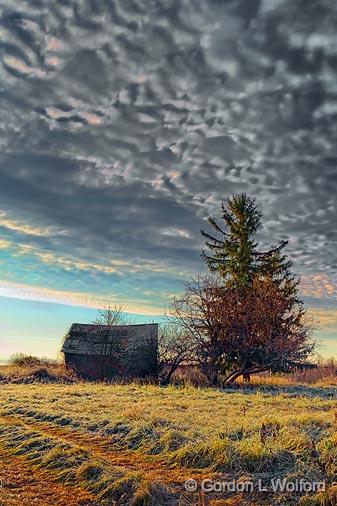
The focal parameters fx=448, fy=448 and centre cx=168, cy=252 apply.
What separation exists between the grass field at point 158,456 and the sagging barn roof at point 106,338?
1957cm

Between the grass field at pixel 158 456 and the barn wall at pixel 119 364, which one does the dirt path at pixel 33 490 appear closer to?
the grass field at pixel 158 456

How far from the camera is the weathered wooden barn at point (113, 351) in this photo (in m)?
30.3

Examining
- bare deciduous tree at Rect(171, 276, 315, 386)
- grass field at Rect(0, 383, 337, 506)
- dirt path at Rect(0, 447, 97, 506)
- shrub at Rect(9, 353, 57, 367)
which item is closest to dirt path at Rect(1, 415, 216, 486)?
grass field at Rect(0, 383, 337, 506)

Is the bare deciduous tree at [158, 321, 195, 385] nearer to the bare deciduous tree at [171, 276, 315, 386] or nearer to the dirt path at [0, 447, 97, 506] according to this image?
the bare deciduous tree at [171, 276, 315, 386]

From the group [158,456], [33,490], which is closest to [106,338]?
[158,456]

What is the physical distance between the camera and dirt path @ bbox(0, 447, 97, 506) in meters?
6.47

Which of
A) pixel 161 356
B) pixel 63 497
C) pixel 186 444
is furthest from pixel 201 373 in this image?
pixel 63 497

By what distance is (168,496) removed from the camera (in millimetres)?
6281

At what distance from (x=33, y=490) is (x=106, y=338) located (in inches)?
1045

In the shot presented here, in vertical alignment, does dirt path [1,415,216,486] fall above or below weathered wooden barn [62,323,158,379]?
below

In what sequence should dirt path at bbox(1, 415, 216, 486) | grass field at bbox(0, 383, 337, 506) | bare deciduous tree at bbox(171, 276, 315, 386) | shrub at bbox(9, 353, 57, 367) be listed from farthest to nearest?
shrub at bbox(9, 353, 57, 367), bare deciduous tree at bbox(171, 276, 315, 386), dirt path at bbox(1, 415, 216, 486), grass field at bbox(0, 383, 337, 506)

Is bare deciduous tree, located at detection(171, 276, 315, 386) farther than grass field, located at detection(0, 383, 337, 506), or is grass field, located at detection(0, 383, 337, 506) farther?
bare deciduous tree, located at detection(171, 276, 315, 386)

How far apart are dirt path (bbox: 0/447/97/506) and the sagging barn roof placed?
74.7 ft

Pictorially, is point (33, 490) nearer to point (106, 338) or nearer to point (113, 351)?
point (113, 351)
